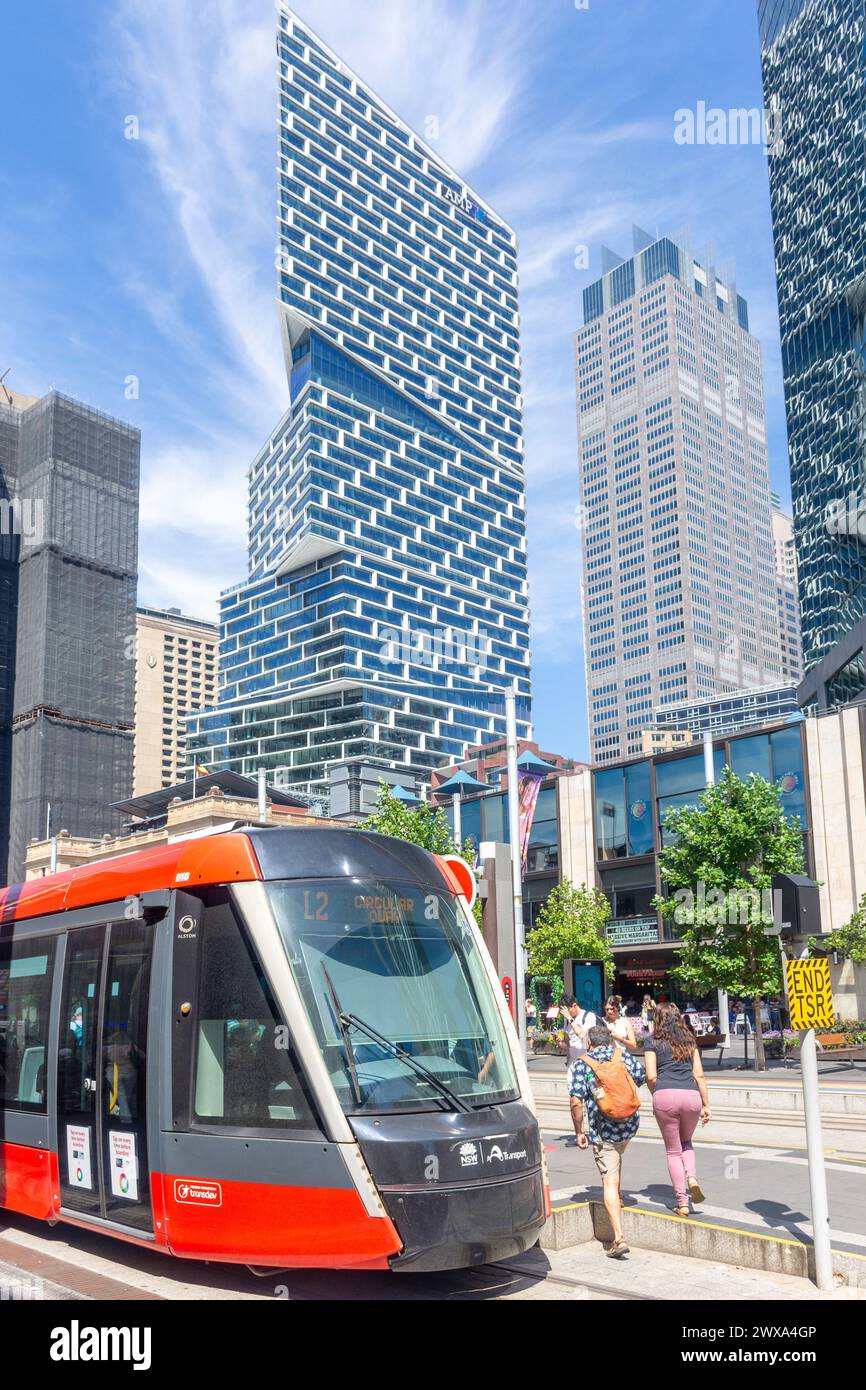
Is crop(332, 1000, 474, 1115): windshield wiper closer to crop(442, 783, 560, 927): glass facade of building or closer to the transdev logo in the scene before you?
the transdev logo

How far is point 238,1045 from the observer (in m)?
7.54

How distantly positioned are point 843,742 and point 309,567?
125 metres

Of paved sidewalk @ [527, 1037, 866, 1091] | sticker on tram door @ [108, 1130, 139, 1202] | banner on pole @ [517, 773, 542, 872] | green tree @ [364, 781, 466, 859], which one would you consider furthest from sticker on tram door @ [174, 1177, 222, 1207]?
green tree @ [364, 781, 466, 859]

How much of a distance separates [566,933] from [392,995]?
3578cm

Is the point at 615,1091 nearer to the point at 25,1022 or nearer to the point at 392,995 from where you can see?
the point at 392,995

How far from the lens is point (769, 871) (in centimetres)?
2866

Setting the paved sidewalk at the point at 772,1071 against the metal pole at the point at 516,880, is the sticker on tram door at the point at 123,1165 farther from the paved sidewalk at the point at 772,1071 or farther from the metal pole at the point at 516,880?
the metal pole at the point at 516,880

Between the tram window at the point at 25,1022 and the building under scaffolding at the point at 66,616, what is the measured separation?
9073 centimetres

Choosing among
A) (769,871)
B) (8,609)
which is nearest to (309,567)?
(8,609)

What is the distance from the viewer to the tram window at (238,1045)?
7.27m

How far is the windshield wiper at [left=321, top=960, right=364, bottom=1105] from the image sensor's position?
7102 millimetres

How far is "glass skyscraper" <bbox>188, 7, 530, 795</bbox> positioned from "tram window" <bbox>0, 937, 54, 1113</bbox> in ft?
423

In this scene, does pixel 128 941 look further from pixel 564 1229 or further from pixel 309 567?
pixel 309 567

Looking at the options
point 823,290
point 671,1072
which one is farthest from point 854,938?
point 823,290
